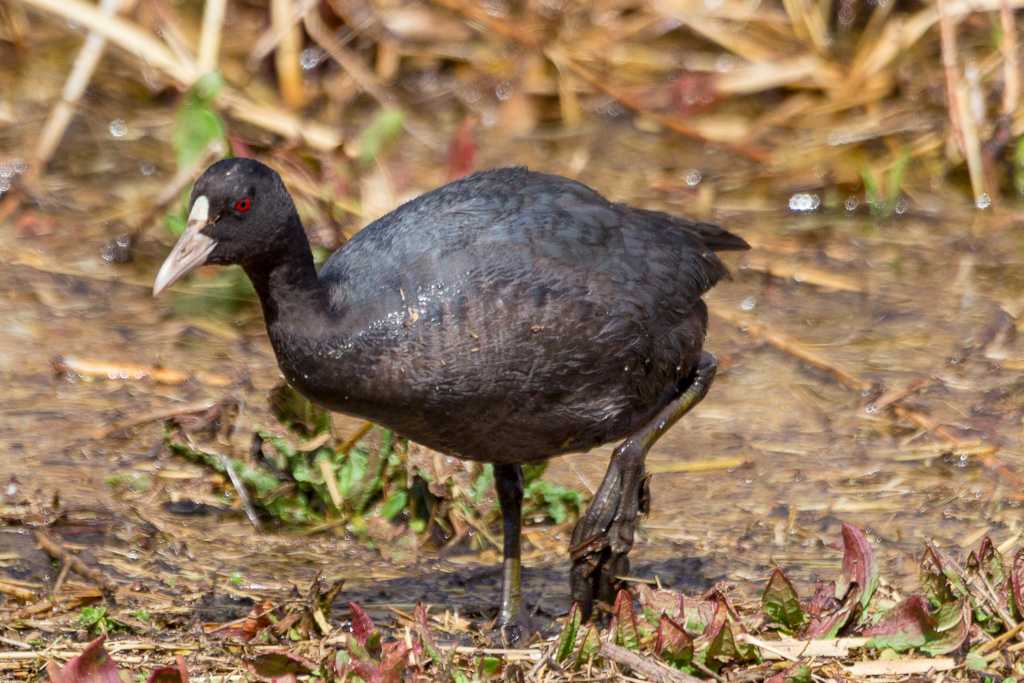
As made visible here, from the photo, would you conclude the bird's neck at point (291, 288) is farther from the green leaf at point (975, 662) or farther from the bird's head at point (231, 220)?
the green leaf at point (975, 662)

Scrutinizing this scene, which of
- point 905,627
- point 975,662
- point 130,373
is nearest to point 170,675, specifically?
point 905,627

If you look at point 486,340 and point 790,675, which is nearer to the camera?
point 790,675

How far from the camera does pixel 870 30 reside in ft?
25.1

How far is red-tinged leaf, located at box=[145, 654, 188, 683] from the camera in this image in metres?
3.44

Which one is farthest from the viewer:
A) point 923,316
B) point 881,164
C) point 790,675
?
point 881,164

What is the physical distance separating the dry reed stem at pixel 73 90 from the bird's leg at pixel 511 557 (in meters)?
2.88

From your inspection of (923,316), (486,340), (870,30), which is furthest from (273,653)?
(870,30)

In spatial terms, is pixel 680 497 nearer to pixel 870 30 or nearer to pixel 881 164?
pixel 881 164

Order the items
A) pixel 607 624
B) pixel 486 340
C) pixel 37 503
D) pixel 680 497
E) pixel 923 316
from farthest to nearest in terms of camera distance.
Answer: pixel 923 316 < pixel 680 497 < pixel 37 503 < pixel 607 624 < pixel 486 340

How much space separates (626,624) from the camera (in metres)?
3.72

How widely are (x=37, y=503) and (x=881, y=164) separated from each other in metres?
3.94

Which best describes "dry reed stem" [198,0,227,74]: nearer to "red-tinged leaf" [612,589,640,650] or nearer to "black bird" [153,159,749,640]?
"black bird" [153,159,749,640]

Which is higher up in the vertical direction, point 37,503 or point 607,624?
point 37,503

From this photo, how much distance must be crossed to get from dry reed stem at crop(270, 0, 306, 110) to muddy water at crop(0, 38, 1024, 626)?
0.55m
